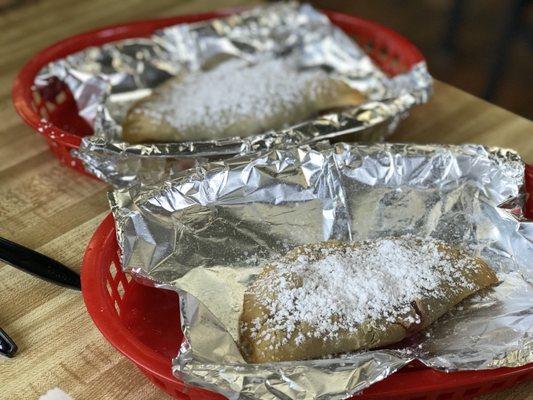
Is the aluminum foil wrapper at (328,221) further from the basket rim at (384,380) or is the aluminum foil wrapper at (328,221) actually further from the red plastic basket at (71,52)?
the red plastic basket at (71,52)

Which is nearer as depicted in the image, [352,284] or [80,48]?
[352,284]

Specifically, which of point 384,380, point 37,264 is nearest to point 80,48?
point 37,264

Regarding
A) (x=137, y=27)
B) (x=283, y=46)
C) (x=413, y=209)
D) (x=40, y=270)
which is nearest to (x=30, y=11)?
(x=137, y=27)

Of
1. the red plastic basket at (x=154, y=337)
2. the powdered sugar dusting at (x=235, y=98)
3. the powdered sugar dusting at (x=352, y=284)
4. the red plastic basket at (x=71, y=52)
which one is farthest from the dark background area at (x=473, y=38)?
the red plastic basket at (x=154, y=337)

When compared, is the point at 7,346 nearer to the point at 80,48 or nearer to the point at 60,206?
the point at 60,206

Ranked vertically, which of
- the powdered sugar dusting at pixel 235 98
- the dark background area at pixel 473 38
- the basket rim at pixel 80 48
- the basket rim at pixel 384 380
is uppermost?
the basket rim at pixel 80 48

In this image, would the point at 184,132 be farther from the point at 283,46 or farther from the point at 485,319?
the point at 485,319
